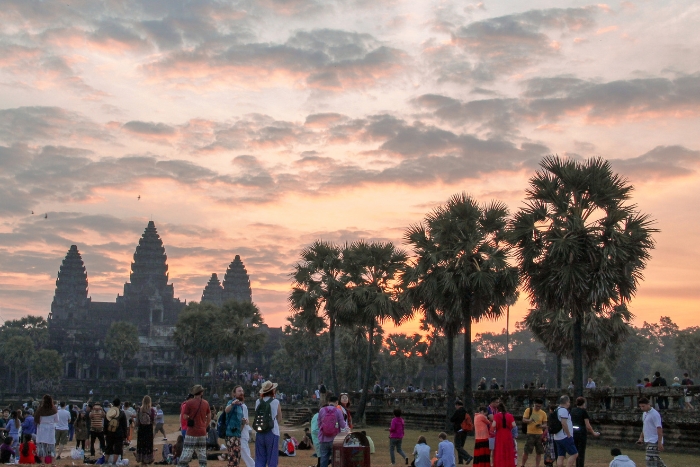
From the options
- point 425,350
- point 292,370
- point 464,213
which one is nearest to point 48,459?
point 464,213

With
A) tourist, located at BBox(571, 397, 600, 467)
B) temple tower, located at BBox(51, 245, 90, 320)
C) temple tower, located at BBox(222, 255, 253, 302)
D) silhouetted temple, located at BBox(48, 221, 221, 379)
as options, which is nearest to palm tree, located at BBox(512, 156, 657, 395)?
tourist, located at BBox(571, 397, 600, 467)

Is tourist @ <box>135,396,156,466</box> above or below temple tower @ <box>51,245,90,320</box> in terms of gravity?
below

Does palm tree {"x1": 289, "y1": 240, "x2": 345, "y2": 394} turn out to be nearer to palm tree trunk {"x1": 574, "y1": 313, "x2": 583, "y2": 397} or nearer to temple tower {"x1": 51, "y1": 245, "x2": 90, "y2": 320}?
palm tree trunk {"x1": 574, "y1": 313, "x2": 583, "y2": 397}

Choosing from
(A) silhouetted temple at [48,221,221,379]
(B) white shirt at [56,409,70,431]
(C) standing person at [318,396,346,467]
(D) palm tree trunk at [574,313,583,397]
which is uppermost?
(A) silhouetted temple at [48,221,221,379]

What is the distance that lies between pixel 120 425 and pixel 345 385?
6943cm

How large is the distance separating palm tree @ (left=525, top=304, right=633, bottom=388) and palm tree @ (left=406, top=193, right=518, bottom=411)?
29.0 feet

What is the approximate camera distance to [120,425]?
1912 centimetres

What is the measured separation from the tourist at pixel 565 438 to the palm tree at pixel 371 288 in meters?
23.6

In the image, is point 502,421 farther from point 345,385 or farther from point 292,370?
point 292,370

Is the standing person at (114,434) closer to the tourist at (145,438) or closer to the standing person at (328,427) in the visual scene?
the tourist at (145,438)

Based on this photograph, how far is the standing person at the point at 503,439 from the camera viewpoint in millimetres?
15891

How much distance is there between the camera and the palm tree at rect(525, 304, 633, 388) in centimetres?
3978

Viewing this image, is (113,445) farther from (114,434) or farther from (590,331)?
(590,331)

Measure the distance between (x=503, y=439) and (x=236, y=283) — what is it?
18304 cm
